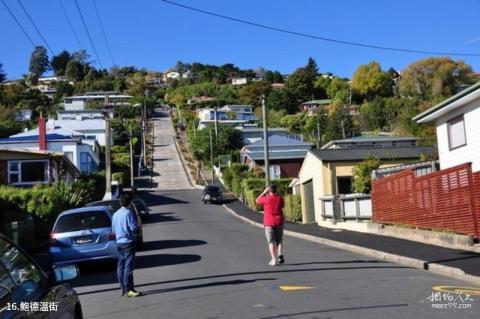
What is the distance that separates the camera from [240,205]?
5194cm

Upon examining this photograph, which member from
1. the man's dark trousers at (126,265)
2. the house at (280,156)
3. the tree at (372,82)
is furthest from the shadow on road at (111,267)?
the tree at (372,82)

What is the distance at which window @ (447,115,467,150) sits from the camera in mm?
21953

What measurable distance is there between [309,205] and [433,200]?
17.9 metres

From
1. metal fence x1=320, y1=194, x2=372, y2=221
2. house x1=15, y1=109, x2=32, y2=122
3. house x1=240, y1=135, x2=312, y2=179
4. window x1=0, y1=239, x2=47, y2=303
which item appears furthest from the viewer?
house x1=15, y1=109, x2=32, y2=122

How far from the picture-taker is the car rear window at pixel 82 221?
15047 mm

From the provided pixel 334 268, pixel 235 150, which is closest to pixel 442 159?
pixel 334 268

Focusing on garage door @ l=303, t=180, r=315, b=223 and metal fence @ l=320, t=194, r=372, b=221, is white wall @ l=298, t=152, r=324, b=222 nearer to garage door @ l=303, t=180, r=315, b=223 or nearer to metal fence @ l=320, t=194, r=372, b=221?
garage door @ l=303, t=180, r=315, b=223

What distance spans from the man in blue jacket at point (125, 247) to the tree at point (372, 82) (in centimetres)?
11683

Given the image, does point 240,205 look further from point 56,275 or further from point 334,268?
point 56,275

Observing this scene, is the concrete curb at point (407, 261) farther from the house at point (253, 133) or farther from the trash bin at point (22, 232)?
the house at point (253, 133)

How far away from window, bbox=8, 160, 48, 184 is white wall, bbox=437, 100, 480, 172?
26826 mm

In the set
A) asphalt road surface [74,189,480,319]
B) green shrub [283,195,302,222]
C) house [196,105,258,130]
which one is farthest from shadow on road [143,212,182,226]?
house [196,105,258,130]

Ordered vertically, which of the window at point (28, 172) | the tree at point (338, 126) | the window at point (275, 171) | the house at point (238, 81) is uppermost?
the house at point (238, 81)

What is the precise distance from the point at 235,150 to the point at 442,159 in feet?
219
